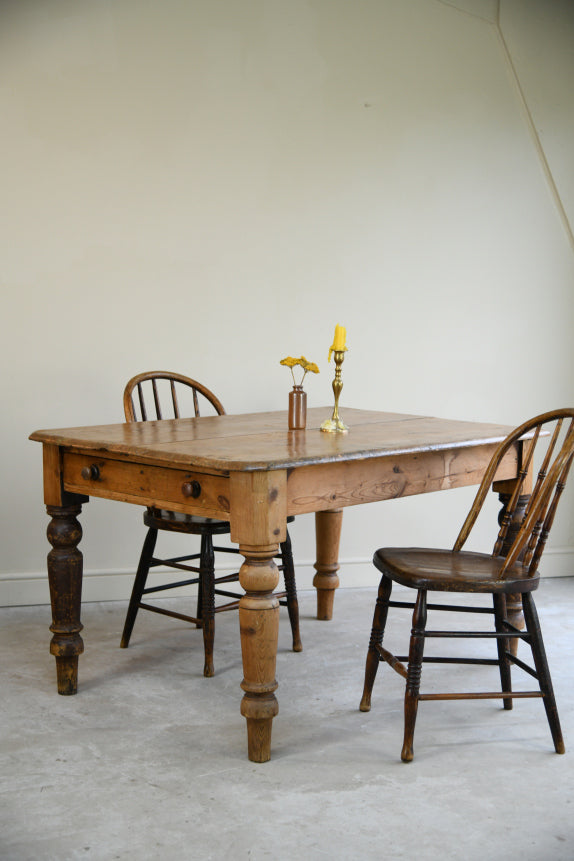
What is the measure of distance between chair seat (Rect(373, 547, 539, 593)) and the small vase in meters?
0.53

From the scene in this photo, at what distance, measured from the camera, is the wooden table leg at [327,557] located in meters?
3.61

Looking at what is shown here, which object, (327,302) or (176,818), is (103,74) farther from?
(176,818)

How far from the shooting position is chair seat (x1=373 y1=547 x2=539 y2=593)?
2.33 metres

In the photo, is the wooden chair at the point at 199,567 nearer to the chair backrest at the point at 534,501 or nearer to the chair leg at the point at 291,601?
the chair leg at the point at 291,601

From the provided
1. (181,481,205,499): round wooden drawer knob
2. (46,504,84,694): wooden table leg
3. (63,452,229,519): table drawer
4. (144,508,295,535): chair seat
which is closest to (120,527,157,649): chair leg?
(144,508,295,535): chair seat

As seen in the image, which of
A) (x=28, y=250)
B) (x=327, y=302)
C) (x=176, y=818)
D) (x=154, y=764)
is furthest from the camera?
(x=327, y=302)

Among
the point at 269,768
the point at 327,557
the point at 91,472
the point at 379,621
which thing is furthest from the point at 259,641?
the point at 327,557

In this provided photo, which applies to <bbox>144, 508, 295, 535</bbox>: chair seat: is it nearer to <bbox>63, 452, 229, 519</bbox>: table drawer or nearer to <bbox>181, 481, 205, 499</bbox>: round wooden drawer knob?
<bbox>63, 452, 229, 519</bbox>: table drawer

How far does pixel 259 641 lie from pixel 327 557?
135 cm

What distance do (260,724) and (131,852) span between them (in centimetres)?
51

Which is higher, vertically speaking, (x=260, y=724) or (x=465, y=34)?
(x=465, y=34)

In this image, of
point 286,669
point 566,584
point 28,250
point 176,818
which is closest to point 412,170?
point 28,250

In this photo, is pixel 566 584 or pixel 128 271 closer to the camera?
pixel 128 271

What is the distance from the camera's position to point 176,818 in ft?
6.74
